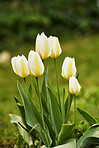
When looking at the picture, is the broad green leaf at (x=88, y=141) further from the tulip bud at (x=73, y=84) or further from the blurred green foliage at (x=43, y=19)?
the blurred green foliage at (x=43, y=19)

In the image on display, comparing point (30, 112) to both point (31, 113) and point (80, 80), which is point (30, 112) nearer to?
point (31, 113)

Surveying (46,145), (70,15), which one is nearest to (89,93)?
(46,145)

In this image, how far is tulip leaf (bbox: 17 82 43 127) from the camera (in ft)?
6.46

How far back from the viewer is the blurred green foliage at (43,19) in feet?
32.7

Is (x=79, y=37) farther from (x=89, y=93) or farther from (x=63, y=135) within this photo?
(x=63, y=135)

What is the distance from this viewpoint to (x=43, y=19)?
10070 millimetres

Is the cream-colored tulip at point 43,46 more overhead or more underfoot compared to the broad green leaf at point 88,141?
more overhead

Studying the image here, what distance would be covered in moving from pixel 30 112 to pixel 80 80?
462cm

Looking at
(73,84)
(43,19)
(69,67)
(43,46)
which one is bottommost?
(73,84)

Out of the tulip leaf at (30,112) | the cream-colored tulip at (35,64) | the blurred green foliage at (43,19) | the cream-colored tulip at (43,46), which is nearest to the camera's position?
the cream-colored tulip at (35,64)

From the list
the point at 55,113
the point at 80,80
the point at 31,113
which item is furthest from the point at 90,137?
the point at 80,80

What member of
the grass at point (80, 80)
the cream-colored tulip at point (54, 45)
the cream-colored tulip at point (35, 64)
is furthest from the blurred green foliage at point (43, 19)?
the cream-colored tulip at point (35, 64)

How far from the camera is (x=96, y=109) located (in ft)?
13.2

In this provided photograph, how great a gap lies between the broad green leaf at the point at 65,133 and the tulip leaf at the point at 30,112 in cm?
19
